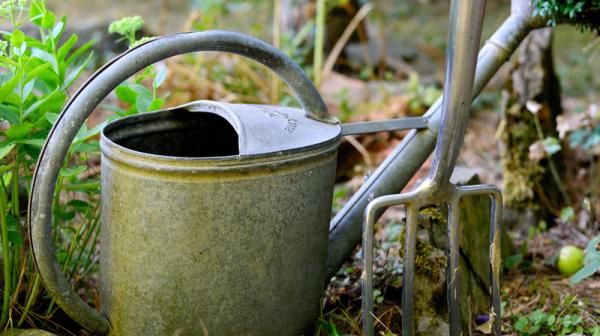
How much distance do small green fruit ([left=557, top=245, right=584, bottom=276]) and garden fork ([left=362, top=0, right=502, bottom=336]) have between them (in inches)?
23.0

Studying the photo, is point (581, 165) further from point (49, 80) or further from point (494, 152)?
point (49, 80)

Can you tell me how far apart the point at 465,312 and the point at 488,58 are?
66 cm

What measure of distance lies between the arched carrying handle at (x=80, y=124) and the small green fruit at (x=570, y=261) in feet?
3.81

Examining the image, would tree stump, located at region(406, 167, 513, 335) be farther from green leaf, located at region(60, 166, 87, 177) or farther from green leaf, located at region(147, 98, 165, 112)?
green leaf, located at region(60, 166, 87, 177)

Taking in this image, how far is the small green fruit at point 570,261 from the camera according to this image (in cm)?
197

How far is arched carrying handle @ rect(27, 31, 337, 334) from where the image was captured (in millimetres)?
1194

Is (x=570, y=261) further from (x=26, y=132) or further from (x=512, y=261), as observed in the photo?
(x=26, y=132)

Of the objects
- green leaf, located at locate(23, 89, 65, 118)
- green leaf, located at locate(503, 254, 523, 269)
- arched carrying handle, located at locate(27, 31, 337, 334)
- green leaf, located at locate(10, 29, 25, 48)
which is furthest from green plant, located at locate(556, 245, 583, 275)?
green leaf, located at locate(10, 29, 25, 48)

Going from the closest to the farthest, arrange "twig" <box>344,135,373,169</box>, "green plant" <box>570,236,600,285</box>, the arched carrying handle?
the arched carrying handle < "green plant" <box>570,236,600,285</box> < "twig" <box>344,135,373,169</box>

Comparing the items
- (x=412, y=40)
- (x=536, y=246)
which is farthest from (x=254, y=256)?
(x=412, y=40)

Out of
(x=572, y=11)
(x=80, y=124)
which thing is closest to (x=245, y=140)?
(x=80, y=124)

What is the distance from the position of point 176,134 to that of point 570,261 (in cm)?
123

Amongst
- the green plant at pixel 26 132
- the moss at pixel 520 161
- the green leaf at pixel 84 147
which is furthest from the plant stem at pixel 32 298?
the moss at pixel 520 161

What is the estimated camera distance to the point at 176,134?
5.18 ft
